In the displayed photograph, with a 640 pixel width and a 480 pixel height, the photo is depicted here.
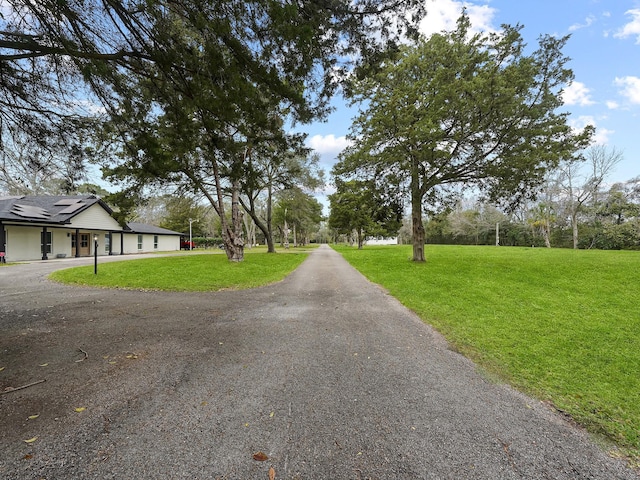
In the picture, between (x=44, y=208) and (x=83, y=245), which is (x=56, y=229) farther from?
(x=83, y=245)

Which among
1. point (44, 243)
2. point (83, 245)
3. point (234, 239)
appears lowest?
point (83, 245)

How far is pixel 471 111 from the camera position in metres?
11.1

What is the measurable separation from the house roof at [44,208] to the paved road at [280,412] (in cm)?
1900

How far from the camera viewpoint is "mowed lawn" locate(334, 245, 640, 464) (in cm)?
271

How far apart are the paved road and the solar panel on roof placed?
19.6 meters

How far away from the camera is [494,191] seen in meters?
14.1

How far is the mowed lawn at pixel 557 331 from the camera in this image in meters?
2.71

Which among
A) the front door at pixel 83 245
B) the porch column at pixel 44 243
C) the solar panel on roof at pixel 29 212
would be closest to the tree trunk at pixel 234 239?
the solar panel on roof at pixel 29 212

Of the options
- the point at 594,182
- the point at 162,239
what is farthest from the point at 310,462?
the point at 594,182

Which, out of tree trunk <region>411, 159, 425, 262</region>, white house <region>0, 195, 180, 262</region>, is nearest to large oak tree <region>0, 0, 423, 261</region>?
tree trunk <region>411, 159, 425, 262</region>

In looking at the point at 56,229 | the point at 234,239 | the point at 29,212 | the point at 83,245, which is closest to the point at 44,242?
the point at 56,229

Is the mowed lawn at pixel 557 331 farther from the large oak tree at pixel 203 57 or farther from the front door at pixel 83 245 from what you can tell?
the front door at pixel 83 245

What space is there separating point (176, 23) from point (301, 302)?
18.7ft

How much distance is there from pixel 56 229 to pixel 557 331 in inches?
1127
